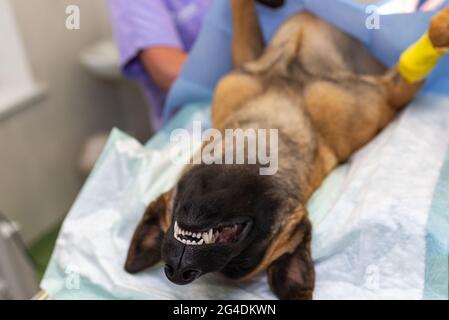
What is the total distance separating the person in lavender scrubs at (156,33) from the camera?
1.41 meters

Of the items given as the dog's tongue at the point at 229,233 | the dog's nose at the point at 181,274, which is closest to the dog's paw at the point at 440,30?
the dog's tongue at the point at 229,233

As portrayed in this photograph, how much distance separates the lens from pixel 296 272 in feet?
2.82

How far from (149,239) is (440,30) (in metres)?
0.65

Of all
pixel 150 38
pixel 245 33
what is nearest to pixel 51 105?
pixel 150 38

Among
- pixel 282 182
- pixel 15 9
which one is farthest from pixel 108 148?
pixel 15 9

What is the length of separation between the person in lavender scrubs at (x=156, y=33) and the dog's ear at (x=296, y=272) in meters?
0.67

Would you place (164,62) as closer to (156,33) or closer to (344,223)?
(156,33)

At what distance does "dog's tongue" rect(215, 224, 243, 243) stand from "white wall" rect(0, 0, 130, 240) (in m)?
1.04

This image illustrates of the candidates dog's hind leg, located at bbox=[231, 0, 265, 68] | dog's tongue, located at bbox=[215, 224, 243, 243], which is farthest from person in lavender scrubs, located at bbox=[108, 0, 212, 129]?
dog's tongue, located at bbox=[215, 224, 243, 243]

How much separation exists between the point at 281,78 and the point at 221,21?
0.93ft

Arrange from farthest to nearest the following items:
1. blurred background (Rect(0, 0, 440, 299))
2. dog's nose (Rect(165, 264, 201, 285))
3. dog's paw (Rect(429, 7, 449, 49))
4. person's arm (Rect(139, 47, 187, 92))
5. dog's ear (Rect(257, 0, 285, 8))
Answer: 1. blurred background (Rect(0, 0, 440, 299))
2. person's arm (Rect(139, 47, 187, 92))
3. dog's ear (Rect(257, 0, 285, 8))
4. dog's paw (Rect(429, 7, 449, 49))
5. dog's nose (Rect(165, 264, 201, 285))

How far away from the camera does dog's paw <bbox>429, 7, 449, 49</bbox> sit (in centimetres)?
91

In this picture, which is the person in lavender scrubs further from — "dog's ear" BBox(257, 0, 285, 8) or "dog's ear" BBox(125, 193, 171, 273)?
"dog's ear" BBox(125, 193, 171, 273)

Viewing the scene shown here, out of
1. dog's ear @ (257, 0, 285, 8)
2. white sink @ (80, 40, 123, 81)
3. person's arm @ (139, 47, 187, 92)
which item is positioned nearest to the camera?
dog's ear @ (257, 0, 285, 8)
